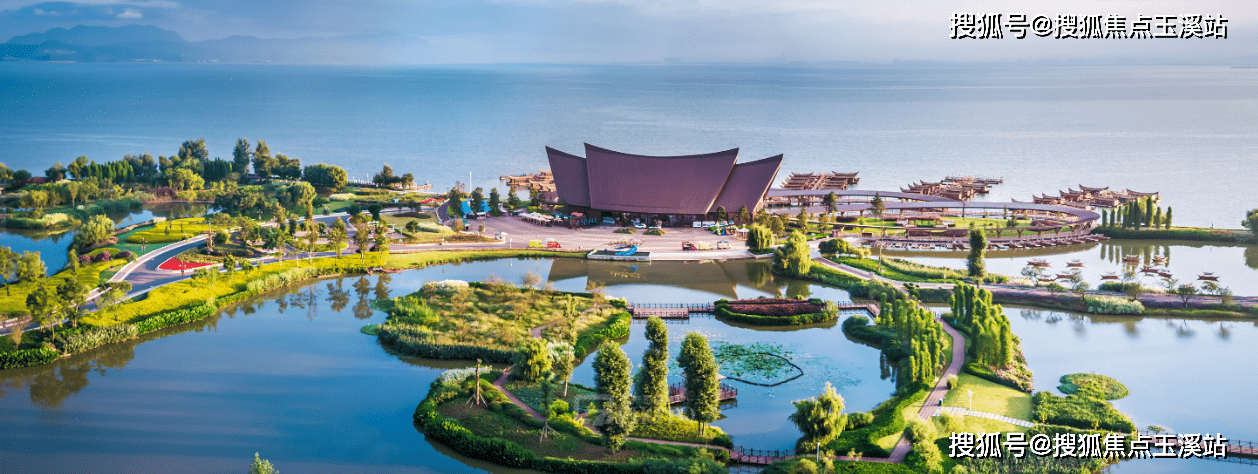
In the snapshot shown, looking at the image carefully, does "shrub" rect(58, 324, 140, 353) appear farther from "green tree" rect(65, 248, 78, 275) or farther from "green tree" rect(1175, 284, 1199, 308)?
"green tree" rect(1175, 284, 1199, 308)

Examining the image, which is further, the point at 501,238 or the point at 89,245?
the point at 501,238

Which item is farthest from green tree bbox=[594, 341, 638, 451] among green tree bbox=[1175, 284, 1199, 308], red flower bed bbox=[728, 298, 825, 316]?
green tree bbox=[1175, 284, 1199, 308]

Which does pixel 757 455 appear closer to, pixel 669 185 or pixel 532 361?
pixel 532 361

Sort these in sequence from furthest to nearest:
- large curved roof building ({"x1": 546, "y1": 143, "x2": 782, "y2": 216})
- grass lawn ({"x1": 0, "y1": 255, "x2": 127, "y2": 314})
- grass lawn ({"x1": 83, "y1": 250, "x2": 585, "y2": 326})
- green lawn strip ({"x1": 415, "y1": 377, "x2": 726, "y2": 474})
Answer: large curved roof building ({"x1": 546, "y1": 143, "x2": 782, "y2": 216}) → grass lawn ({"x1": 83, "y1": 250, "x2": 585, "y2": 326}) → grass lawn ({"x1": 0, "y1": 255, "x2": 127, "y2": 314}) → green lawn strip ({"x1": 415, "y1": 377, "x2": 726, "y2": 474})

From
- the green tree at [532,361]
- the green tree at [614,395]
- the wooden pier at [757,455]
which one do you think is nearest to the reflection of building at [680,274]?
the green tree at [532,361]

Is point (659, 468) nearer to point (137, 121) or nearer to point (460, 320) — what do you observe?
point (460, 320)

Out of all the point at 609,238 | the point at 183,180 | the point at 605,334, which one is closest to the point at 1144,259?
the point at 609,238

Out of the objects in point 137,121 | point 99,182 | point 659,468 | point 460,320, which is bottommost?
point 659,468

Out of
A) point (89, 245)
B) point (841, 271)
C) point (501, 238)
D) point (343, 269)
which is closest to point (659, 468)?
point (841, 271)
